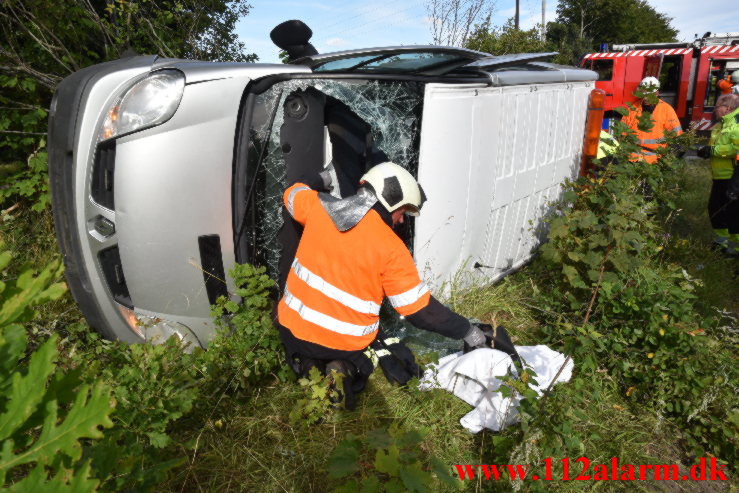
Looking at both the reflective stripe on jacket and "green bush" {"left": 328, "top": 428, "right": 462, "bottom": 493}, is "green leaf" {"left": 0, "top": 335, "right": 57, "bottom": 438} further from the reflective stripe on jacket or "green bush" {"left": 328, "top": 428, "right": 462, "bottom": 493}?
the reflective stripe on jacket

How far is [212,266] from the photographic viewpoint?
99.1 inches

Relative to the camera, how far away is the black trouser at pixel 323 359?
2424 mm

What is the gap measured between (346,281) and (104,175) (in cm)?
122

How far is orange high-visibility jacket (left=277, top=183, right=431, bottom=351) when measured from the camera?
2268mm

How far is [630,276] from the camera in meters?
3.11

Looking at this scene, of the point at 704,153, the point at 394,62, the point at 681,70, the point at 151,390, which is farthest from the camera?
the point at 681,70

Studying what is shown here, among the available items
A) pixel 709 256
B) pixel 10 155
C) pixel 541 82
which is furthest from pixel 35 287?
pixel 709 256

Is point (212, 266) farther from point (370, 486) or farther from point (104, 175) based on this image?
point (370, 486)

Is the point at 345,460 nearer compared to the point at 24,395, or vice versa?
the point at 24,395

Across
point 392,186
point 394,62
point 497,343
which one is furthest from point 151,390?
point 394,62

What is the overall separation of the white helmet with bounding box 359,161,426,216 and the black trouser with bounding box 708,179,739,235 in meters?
4.21

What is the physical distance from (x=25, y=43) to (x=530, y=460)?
4.75 meters

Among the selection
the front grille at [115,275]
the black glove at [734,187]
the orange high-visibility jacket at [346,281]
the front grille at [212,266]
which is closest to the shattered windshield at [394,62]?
the orange high-visibility jacket at [346,281]

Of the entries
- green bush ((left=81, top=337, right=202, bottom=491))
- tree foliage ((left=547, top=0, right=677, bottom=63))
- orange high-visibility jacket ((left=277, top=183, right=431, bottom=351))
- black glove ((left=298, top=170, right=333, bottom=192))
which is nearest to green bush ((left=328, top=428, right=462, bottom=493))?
green bush ((left=81, top=337, right=202, bottom=491))
